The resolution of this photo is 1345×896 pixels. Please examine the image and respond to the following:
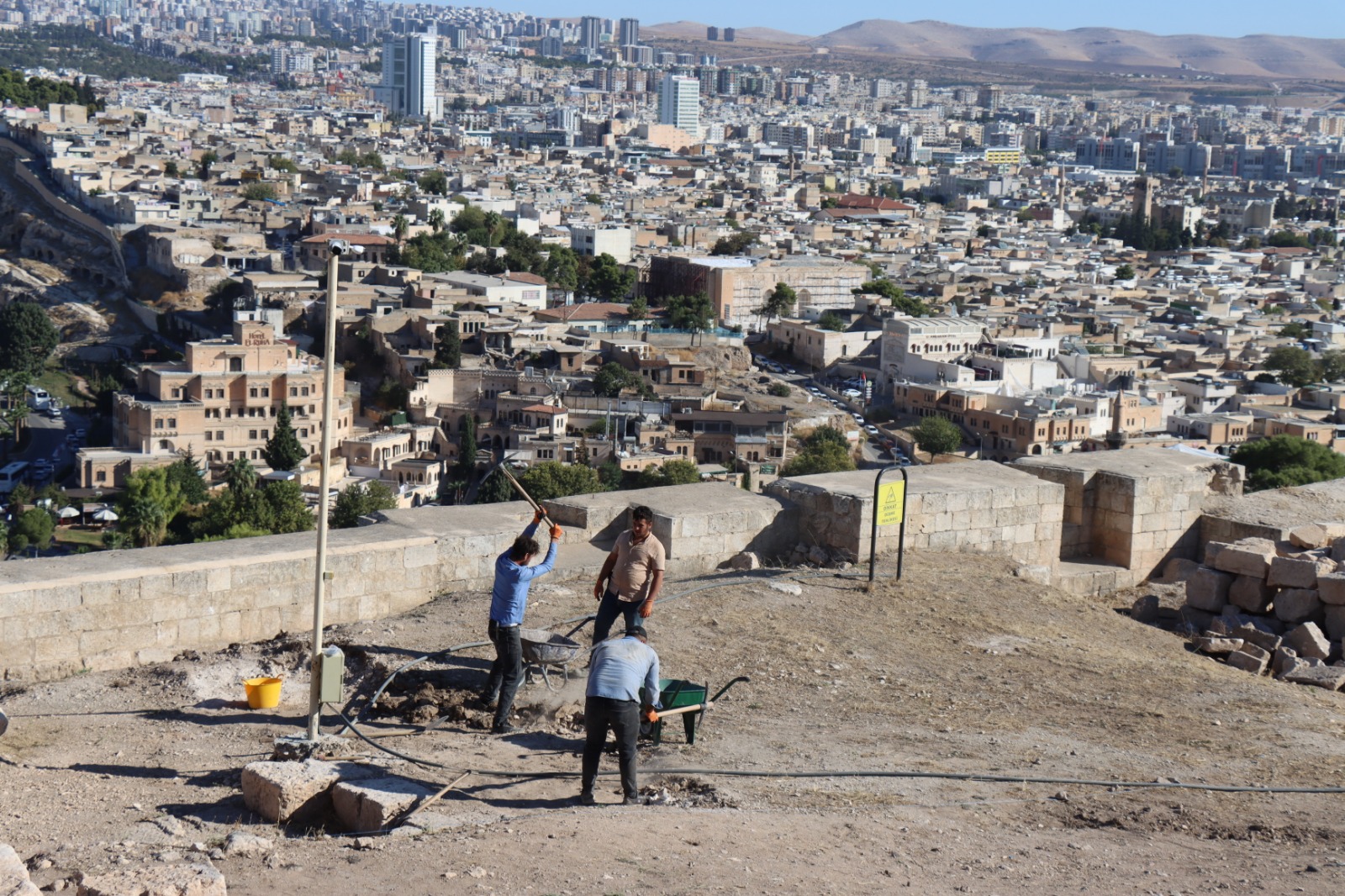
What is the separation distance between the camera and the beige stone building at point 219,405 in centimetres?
2839

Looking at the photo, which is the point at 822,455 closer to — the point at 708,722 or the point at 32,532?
the point at 32,532

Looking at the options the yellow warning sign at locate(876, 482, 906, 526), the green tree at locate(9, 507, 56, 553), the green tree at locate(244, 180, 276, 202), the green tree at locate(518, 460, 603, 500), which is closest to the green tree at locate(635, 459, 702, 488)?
the green tree at locate(518, 460, 603, 500)

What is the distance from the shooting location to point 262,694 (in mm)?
4105

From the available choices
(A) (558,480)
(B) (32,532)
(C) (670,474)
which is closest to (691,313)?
(C) (670,474)

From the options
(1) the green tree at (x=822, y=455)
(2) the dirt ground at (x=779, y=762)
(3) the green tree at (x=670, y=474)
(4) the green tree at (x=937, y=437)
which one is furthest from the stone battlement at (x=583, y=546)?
(4) the green tree at (x=937, y=437)

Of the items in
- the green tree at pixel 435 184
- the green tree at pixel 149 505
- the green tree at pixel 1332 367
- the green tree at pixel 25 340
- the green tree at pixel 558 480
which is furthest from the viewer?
the green tree at pixel 435 184

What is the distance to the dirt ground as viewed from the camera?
10.3 ft

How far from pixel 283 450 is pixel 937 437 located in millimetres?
11585

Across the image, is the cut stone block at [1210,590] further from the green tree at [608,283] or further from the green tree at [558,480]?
the green tree at [608,283]

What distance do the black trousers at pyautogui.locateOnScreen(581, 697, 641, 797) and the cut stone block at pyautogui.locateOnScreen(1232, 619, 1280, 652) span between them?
244cm

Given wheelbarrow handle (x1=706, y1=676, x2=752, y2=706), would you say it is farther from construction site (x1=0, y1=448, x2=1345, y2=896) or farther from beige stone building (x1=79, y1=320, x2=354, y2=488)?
beige stone building (x1=79, y1=320, x2=354, y2=488)

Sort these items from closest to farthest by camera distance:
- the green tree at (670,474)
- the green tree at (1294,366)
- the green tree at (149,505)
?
the green tree at (149,505)
the green tree at (670,474)
the green tree at (1294,366)

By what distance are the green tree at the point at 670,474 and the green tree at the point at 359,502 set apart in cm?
383

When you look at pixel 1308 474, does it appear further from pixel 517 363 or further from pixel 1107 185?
pixel 1107 185
